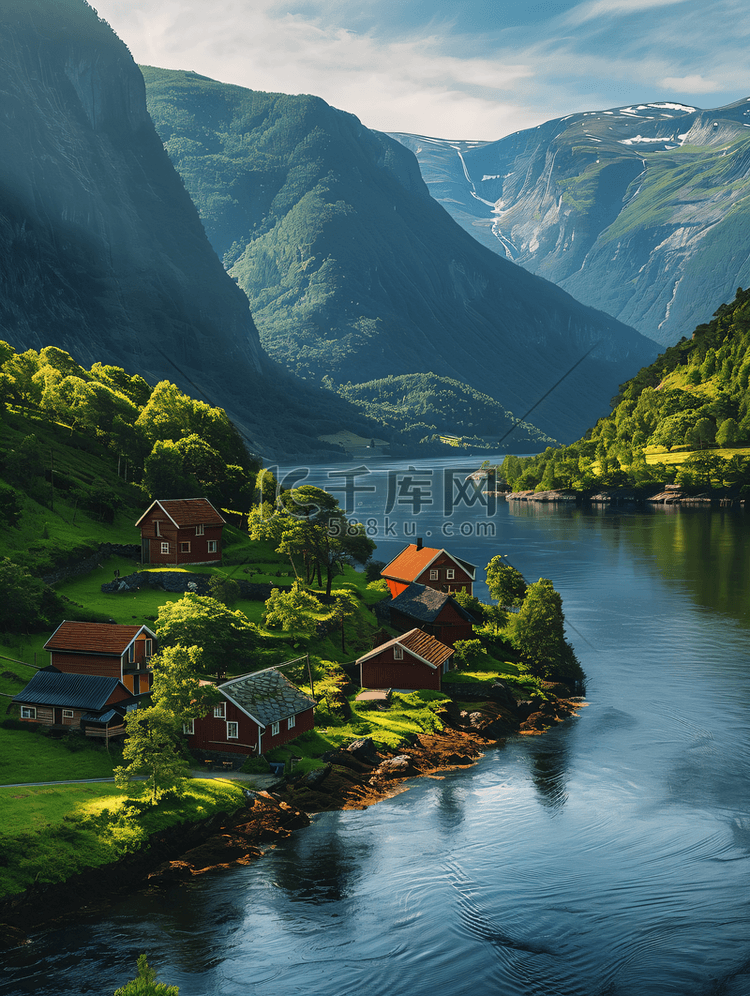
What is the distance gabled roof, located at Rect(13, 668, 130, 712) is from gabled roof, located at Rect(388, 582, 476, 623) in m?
27.7

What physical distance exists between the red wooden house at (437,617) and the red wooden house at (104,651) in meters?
24.6

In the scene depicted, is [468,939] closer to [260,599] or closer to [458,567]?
[260,599]

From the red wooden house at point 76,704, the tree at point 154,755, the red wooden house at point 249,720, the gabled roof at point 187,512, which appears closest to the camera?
the tree at point 154,755

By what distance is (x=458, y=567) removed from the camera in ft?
267

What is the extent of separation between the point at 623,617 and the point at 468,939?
6213cm

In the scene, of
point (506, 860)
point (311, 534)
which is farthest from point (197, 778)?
point (311, 534)

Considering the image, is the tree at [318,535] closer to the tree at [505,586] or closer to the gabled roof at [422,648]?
the tree at [505,586]

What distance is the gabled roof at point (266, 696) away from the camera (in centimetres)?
4925

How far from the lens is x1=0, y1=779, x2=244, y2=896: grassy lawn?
37.2 meters

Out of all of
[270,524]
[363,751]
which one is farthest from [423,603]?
[363,751]

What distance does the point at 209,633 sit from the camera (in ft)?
185

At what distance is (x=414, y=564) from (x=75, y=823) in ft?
153

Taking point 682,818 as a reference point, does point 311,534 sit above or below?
above

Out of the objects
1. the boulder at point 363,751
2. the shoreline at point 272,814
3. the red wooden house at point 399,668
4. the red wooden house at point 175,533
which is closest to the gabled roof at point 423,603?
the red wooden house at point 399,668
